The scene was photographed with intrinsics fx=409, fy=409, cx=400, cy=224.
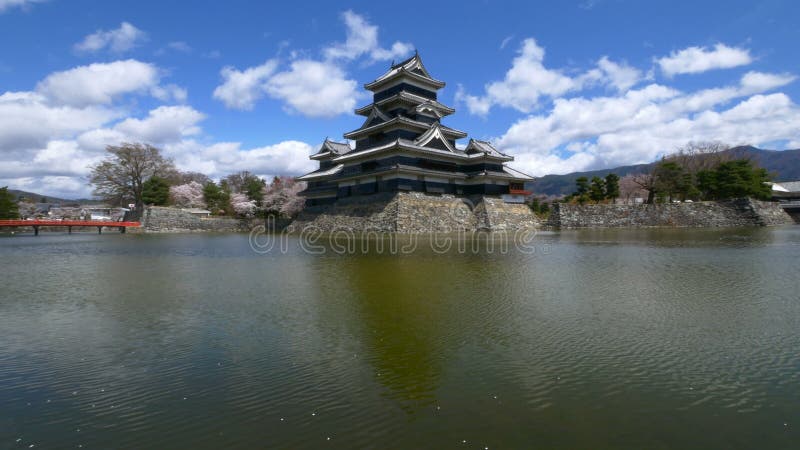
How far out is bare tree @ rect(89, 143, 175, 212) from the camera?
153ft

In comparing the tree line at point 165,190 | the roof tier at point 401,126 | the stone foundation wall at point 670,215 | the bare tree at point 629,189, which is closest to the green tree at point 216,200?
the tree line at point 165,190

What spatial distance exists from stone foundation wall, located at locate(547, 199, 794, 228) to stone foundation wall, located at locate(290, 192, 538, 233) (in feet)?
12.1

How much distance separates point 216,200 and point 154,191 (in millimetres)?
7546

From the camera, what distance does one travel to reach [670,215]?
36.2 m

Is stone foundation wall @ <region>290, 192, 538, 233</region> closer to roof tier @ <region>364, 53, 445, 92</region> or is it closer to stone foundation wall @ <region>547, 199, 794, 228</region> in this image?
stone foundation wall @ <region>547, 199, 794, 228</region>

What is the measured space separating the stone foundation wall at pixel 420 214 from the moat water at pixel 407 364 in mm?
20980

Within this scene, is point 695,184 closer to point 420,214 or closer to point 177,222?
point 420,214

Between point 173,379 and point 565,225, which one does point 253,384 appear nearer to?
point 173,379

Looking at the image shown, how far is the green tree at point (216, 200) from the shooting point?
169 ft

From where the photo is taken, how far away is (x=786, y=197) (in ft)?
164

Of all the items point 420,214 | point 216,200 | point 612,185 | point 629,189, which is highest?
point 629,189

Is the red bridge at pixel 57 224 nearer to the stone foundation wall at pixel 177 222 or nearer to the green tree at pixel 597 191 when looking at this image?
the stone foundation wall at pixel 177 222

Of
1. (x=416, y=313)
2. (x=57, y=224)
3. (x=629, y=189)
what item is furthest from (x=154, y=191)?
(x=629, y=189)

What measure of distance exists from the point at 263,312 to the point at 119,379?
302 cm
